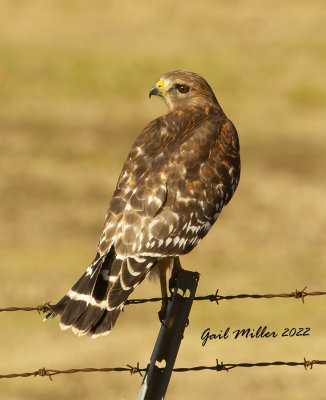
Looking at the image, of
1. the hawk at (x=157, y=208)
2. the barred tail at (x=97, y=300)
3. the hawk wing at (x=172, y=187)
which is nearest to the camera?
the barred tail at (x=97, y=300)

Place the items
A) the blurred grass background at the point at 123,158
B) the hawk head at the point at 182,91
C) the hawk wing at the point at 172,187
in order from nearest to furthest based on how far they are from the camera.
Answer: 1. the hawk wing at the point at 172,187
2. the hawk head at the point at 182,91
3. the blurred grass background at the point at 123,158

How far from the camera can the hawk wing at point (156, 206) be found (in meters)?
7.54

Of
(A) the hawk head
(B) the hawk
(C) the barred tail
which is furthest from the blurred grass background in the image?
(C) the barred tail

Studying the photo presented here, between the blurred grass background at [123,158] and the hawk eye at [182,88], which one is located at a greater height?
the blurred grass background at [123,158]

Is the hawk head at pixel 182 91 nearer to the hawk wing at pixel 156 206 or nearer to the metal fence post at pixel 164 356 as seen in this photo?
the hawk wing at pixel 156 206

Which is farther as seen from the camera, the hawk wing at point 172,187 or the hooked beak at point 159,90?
the hooked beak at point 159,90

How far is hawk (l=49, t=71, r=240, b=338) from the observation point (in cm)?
755

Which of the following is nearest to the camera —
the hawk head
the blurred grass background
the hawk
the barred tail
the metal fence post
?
the metal fence post

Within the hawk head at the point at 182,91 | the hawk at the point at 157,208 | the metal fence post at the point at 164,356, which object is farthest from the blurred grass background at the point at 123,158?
the metal fence post at the point at 164,356

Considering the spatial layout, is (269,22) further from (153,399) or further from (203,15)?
(153,399)

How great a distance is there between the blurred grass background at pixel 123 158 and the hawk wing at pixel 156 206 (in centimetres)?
624

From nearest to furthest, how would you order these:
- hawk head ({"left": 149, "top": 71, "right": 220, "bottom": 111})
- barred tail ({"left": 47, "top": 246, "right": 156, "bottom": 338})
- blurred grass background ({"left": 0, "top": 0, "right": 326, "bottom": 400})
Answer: barred tail ({"left": 47, "top": 246, "right": 156, "bottom": 338}) → hawk head ({"left": 149, "top": 71, "right": 220, "bottom": 111}) → blurred grass background ({"left": 0, "top": 0, "right": 326, "bottom": 400})

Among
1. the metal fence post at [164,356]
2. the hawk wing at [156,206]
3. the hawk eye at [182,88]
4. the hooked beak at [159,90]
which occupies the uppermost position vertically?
the hawk eye at [182,88]

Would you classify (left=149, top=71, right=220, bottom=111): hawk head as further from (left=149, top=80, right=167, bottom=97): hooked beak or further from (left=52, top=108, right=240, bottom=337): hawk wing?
(left=52, top=108, right=240, bottom=337): hawk wing
